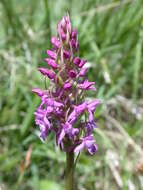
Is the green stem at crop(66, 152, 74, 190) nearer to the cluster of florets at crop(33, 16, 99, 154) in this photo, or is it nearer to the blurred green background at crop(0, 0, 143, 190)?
the cluster of florets at crop(33, 16, 99, 154)

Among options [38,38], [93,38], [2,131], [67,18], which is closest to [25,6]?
[38,38]

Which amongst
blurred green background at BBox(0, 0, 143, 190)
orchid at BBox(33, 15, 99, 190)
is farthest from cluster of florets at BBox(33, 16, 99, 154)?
blurred green background at BBox(0, 0, 143, 190)

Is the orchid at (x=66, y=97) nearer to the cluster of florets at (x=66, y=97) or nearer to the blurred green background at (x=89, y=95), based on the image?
the cluster of florets at (x=66, y=97)

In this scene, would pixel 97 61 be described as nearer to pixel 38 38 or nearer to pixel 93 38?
pixel 93 38

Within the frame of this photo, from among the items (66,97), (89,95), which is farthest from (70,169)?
(89,95)

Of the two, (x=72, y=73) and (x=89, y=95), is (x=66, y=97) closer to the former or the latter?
(x=72, y=73)

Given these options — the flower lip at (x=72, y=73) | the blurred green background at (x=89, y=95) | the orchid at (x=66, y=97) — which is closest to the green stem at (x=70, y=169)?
the orchid at (x=66, y=97)
